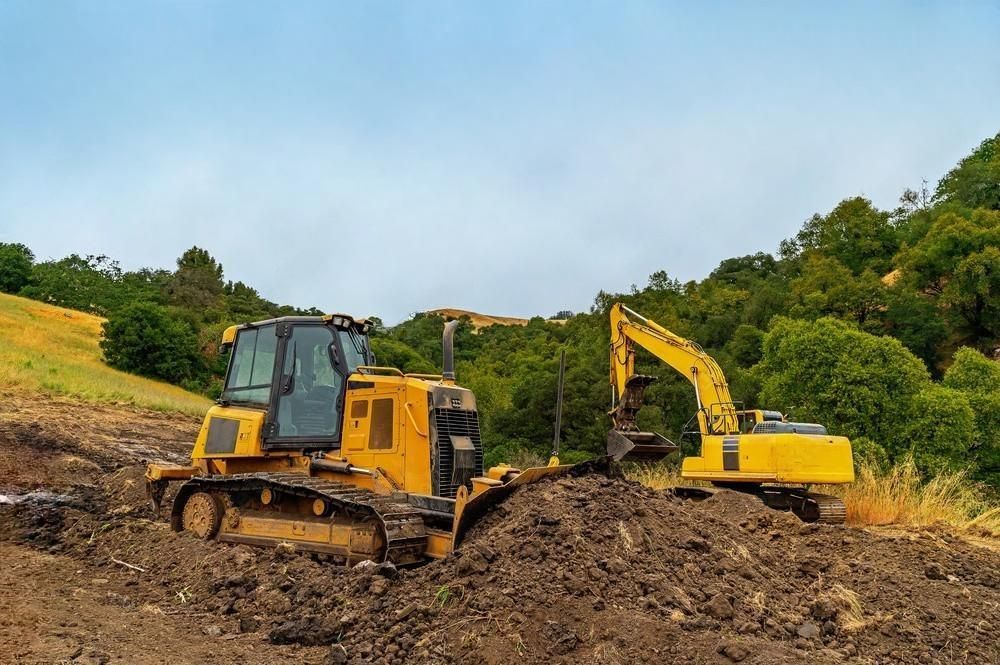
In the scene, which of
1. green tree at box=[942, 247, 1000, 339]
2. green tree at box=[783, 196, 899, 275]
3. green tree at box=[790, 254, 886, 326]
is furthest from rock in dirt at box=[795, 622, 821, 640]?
green tree at box=[783, 196, 899, 275]

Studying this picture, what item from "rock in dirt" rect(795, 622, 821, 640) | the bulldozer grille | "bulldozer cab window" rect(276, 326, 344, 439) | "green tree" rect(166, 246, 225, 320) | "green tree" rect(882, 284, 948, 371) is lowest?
"rock in dirt" rect(795, 622, 821, 640)

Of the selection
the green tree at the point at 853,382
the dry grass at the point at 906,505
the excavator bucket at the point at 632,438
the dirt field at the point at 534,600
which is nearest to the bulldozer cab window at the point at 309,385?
the dirt field at the point at 534,600

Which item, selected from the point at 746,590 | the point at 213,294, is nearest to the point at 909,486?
the point at 746,590

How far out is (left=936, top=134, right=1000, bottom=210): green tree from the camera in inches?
2078

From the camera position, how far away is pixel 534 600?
5043mm

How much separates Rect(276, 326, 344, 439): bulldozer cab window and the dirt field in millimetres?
1402

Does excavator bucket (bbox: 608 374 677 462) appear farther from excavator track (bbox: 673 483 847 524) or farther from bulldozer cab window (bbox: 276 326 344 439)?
bulldozer cab window (bbox: 276 326 344 439)

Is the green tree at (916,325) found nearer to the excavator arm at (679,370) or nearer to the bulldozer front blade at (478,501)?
the excavator arm at (679,370)

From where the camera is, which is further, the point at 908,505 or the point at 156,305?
the point at 156,305

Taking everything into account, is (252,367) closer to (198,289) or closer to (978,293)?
(978,293)

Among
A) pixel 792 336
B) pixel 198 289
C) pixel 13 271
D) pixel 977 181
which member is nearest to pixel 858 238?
pixel 977 181

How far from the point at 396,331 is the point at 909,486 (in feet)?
135

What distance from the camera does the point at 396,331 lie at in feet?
169

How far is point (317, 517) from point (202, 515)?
1725 millimetres
